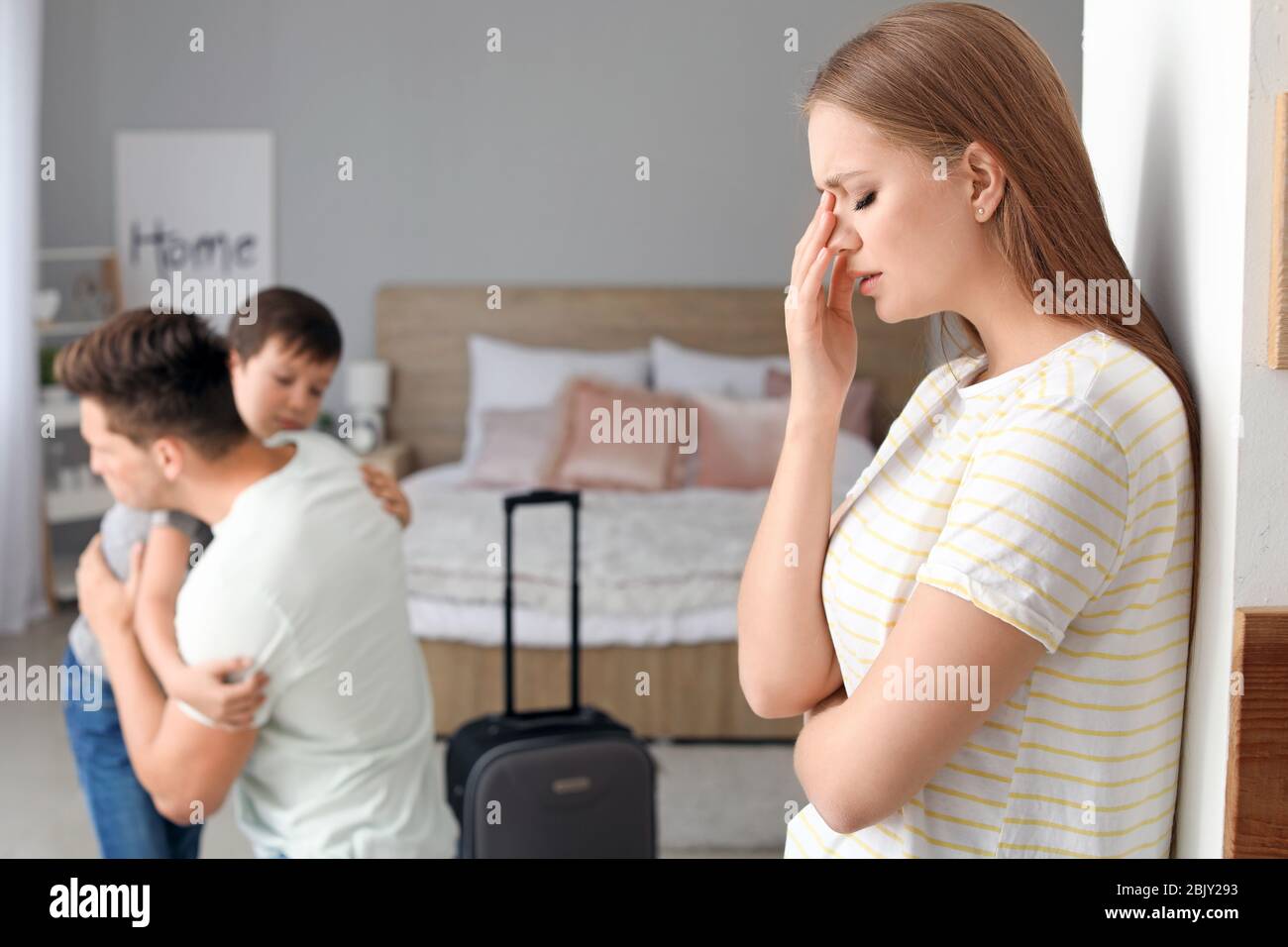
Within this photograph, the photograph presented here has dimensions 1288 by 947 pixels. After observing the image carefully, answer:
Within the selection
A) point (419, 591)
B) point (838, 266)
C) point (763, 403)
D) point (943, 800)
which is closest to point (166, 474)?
point (838, 266)

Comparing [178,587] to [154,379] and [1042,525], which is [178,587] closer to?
[154,379]

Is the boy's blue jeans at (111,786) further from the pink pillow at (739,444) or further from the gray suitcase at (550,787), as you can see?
the pink pillow at (739,444)

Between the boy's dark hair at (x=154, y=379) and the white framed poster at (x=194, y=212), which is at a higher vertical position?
the white framed poster at (x=194, y=212)

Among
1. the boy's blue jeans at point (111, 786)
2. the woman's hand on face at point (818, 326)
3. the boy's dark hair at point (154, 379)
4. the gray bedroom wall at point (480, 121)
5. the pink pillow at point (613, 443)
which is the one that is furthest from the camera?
the gray bedroom wall at point (480, 121)

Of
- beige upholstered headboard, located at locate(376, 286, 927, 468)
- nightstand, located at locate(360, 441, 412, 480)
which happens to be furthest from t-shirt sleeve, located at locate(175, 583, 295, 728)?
beige upholstered headboard, located at locate(376, 286, 927, 468)

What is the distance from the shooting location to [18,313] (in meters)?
4.45

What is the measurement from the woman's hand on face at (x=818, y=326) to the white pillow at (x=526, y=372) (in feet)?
12.2

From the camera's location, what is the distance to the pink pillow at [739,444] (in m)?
4.33

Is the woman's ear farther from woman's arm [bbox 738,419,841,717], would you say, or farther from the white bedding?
the white bedding

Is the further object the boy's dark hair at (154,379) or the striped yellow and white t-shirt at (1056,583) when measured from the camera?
the boy's dark hair at (154,379)

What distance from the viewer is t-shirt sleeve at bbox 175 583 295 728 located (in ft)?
4.77

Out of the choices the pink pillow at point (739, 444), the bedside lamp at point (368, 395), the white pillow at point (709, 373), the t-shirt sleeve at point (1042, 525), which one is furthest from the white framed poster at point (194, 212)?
the t-shirt sleeve at point (1042, 525)

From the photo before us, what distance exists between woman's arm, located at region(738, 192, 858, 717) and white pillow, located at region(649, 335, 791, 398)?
373 cm

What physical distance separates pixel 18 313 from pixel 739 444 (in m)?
2.46
